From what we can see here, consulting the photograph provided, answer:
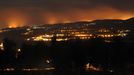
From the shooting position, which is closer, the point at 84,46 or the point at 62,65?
the point at 62,65

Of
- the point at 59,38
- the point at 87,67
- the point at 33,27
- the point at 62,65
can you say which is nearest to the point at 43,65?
the point at 62,65

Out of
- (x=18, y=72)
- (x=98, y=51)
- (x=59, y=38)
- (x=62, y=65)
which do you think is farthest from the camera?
(x=59, y=38)

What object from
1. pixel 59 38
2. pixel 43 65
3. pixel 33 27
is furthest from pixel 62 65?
pixel 33 27

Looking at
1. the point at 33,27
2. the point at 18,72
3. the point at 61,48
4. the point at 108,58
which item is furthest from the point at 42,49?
the point at 33,27

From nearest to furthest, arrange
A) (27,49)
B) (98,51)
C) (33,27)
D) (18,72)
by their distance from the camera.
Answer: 1. (18,72)
2. (98,51)
3. (27,49)
4. (33,27)

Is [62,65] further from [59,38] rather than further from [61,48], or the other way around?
[59,38]

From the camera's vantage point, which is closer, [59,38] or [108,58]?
[108,58]

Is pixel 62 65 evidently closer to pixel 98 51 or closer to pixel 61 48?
pixel 98 51

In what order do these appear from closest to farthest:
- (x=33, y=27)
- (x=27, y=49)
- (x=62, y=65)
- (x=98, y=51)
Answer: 1. (x=62, y=65)
2. (x=98, y=51)
3. (x=27, y=49)
4. (x=33, y=27)

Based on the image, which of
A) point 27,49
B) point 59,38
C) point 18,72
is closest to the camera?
point 18,72
